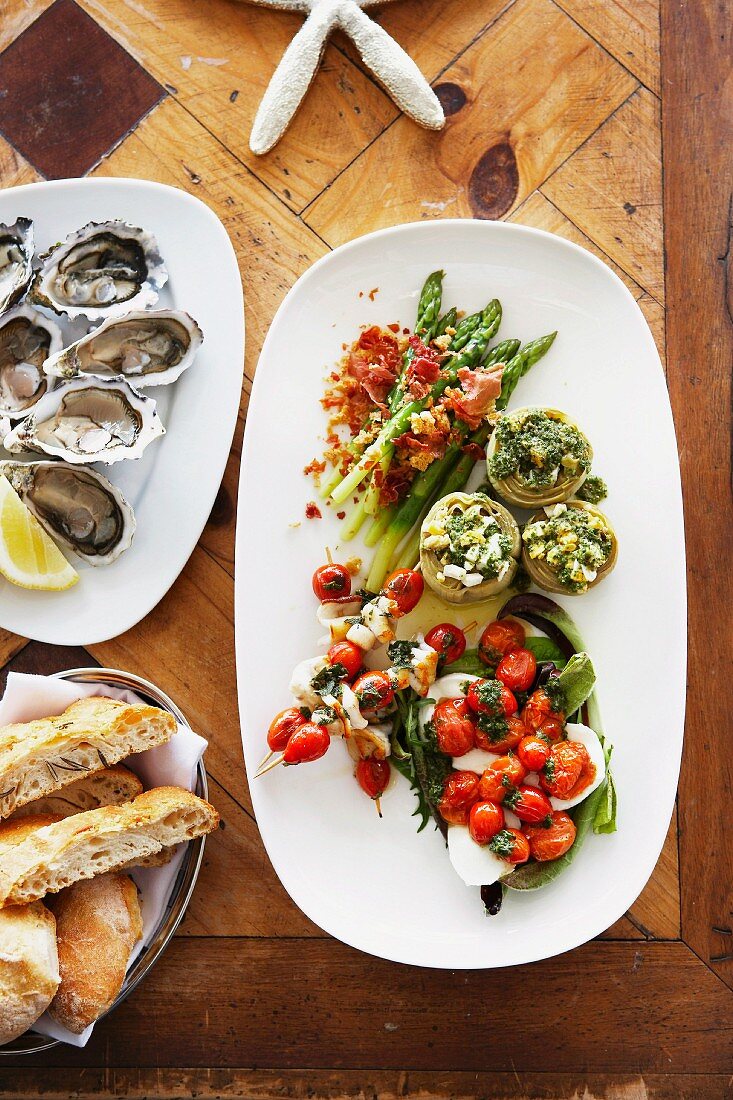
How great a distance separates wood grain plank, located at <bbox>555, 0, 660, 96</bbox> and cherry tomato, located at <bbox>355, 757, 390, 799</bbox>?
2490 millimetres

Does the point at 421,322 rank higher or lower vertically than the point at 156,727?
higher

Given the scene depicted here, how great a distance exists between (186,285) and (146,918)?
2055 millimetres

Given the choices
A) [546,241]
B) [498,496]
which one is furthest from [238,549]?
[546,241]

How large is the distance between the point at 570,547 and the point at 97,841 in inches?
62.9

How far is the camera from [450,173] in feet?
8.79

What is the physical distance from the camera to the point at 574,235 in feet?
8.82

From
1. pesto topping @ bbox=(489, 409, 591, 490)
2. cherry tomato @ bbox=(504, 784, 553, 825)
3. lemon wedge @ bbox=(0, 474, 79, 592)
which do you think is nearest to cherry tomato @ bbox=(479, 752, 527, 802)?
cherry tomato @ bbox=(504, 784, 553, 825)

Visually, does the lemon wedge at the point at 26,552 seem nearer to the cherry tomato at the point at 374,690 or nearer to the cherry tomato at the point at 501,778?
the cherry tomato at the point at 374,690

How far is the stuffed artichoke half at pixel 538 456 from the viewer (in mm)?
2324

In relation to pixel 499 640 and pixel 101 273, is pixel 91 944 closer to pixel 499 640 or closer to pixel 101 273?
pixel 499 640

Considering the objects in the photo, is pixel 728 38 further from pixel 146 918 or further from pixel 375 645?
pixel 146 918

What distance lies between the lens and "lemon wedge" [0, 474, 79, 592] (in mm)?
2449

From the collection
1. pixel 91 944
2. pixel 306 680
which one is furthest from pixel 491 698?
pixel 91 944

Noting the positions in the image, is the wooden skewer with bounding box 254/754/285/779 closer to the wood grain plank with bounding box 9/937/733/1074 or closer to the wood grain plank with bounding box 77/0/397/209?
the wood grain plank with bounding box 9/937/733/1074
